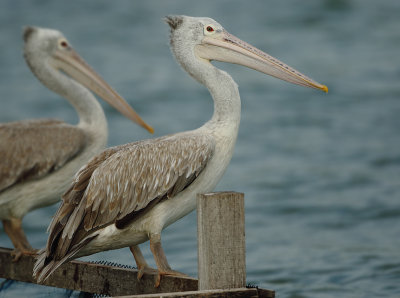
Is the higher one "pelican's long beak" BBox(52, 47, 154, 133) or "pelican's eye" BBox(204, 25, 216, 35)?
"pelican's long beak" BBox(52, 47, 154, 133)

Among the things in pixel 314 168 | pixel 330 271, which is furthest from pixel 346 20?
pixel 330 271

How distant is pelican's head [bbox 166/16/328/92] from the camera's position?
5785 mm

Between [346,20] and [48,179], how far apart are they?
663 inches

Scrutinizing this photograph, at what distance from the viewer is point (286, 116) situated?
17.0 meters

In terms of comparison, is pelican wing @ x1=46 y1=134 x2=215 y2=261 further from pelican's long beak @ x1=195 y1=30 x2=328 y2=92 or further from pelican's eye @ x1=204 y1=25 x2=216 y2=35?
pelican's eye @ x1=204 y1=25 x2=216 y2=35

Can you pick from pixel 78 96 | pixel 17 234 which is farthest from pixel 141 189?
pixel 78 96

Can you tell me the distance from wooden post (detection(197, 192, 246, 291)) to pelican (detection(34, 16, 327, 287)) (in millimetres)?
748

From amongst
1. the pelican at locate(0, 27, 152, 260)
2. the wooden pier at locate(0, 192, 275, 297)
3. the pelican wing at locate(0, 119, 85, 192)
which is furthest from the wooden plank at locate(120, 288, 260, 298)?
the pelican wing at locate(0, 119, 85, 192)

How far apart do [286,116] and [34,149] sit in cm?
1051

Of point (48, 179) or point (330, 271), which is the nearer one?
point (48, 179)

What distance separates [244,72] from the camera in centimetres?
1942

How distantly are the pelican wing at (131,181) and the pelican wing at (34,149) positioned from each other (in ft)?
5.16

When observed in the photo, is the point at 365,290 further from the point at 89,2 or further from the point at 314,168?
the point at 89,2

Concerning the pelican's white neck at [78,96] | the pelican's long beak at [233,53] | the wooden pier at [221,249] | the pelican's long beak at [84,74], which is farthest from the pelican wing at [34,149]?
the wooden pier at [221,249]
